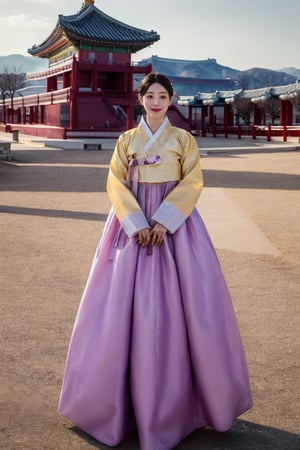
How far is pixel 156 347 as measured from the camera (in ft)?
8.71

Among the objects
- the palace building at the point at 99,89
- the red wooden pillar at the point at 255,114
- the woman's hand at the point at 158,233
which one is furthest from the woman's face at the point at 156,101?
the red wooden pillar at the point at 255,114

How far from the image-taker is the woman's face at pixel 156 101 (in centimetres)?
284

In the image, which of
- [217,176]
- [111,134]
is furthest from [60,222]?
[111,134]

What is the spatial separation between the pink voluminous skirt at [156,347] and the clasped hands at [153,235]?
0.04m

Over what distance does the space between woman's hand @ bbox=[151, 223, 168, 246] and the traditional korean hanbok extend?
0.09ft

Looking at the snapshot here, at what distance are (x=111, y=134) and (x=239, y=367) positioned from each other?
29.7m

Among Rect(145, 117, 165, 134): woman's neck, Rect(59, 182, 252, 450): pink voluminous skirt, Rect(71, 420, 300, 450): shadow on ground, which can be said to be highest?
Rect(145, 117, 165, 134): woman's neck

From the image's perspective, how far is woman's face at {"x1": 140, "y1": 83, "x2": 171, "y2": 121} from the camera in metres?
2.84

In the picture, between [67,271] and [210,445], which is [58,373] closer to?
[210,445]

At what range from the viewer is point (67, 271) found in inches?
223

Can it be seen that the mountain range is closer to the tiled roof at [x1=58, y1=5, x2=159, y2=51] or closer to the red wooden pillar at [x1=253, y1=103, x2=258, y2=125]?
the red wooden pillar at [x1=253, y1=103, x2=258, y2=125]

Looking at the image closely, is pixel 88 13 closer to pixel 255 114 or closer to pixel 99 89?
pixel 99 89

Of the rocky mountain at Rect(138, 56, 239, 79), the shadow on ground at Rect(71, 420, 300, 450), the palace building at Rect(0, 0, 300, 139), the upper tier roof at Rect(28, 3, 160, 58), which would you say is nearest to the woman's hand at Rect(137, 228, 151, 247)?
the shadow on ground at Rect(71, 420, 300, 450)

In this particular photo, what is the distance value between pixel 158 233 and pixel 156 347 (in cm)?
50
